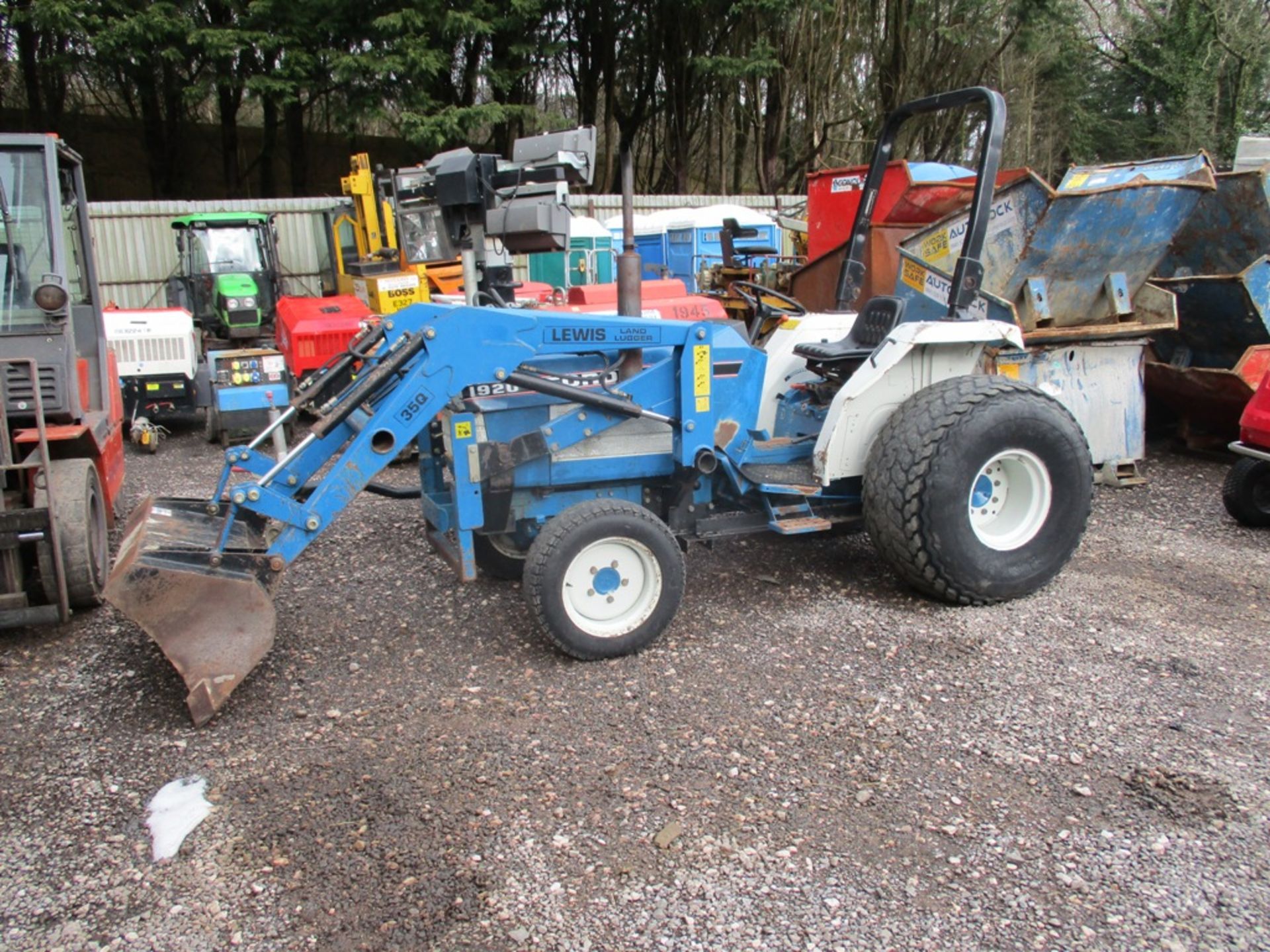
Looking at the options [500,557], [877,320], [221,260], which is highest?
[221,260]

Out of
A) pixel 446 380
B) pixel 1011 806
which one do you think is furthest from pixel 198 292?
pixel 1011 806

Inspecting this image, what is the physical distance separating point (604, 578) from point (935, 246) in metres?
4.01

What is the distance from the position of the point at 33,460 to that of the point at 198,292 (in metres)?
8.15

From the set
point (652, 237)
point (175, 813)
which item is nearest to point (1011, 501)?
point (175, 813)

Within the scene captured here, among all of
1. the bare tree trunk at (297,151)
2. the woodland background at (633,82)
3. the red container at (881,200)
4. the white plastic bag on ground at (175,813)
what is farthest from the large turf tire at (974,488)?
the bare tree trunk at (297,151)

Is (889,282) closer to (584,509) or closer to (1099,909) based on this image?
(584,509)

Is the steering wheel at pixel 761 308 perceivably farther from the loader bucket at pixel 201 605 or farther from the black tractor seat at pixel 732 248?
the black tractor seat at pixel 732 248

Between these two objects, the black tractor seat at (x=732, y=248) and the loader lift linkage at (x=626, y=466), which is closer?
the loader lift linkage at (x=626, y=466)

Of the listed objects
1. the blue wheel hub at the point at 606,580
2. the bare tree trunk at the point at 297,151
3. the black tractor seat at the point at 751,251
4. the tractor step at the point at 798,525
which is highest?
the bare tree trunk at the point at 297,151

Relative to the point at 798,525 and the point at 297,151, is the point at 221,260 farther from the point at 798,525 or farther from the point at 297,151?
the point at 297,151

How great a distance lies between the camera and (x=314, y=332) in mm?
9398

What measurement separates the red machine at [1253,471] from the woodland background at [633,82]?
14148 mm

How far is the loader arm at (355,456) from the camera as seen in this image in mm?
3576

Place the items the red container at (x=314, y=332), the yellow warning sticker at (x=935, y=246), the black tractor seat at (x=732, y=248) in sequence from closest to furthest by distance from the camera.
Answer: the yellow warning sticker at (x=935, y=246)
the red container at (x=314, y=332)
the black tractor seat at (x=732, y=248)
